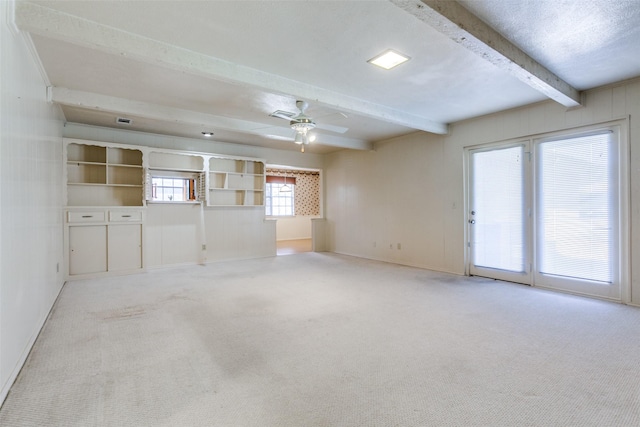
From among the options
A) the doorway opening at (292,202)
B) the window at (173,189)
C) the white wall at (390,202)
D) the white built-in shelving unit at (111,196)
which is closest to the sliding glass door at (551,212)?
the white wall at (390,202)

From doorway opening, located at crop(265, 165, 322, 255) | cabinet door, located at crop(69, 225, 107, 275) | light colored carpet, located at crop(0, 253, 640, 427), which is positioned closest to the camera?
light colored carpet, located at crop(0, 253, 640, 427)

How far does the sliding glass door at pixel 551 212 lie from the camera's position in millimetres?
3721

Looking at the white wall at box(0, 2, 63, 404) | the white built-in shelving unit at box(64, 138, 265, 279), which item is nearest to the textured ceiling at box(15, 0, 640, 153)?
the white wall at box(0, 2, 63, 404)

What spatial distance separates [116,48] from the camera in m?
2.47

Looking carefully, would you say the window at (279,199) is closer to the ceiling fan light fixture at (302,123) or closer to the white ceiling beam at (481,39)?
the ceiling fan light fixture at (302,123)

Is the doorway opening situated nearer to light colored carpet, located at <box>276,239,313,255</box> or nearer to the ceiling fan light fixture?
light colored carpet, located at <box>276,239,313,255</box>

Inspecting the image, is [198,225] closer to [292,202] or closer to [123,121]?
[123,121]

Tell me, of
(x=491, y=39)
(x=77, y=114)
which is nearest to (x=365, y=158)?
(x=491, y=39)

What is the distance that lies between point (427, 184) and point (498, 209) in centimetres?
131

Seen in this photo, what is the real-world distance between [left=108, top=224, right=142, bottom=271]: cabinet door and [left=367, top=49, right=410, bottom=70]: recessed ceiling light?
4682 millimetres

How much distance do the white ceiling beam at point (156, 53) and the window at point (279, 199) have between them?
6.77 metres

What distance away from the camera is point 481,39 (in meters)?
2.35

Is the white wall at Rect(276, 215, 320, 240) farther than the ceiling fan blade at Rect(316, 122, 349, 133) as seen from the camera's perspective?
Yes

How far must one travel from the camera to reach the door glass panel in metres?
4.57
